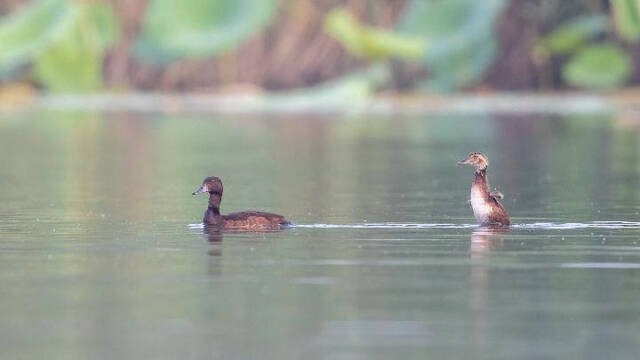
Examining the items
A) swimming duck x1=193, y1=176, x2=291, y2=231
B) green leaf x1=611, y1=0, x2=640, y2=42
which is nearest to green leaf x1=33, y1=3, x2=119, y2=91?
green leaf x1=611, y1=0, x2=640, y2=42

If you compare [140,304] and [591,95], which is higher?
[591,95]

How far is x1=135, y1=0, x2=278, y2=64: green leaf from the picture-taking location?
33.0 metres

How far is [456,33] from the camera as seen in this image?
33.0 m

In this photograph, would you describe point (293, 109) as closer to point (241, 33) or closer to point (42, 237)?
point (241, 33)

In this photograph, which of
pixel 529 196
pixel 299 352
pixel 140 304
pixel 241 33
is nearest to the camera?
pixel 299 352

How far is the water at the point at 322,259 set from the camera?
7977 mm

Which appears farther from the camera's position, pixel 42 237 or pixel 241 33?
pixel 241 33

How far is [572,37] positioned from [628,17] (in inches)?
143

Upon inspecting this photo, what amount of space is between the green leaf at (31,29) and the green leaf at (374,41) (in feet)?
14.5

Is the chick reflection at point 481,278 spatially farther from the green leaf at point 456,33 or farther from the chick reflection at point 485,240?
the green leaf at point 456,33

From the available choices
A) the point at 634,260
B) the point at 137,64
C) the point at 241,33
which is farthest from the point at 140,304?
the point at 137,64

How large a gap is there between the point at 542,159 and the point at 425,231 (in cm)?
848

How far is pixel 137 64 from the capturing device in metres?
35.2

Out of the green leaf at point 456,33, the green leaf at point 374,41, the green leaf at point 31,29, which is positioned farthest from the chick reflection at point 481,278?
the green leaf at point 31,29
